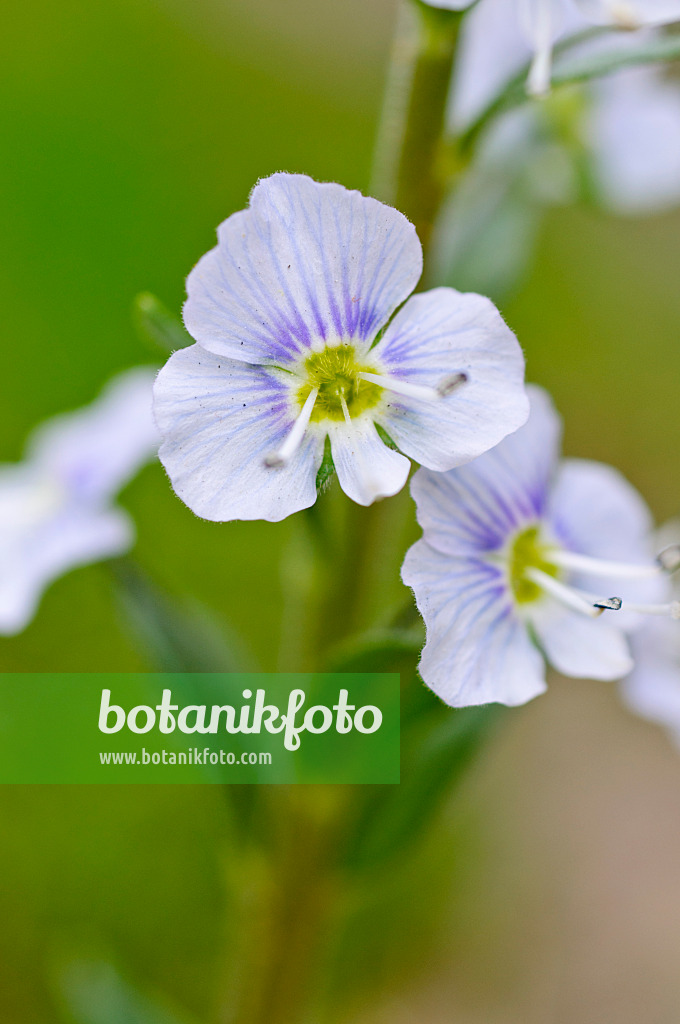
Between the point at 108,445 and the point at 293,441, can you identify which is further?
the point at 108,445

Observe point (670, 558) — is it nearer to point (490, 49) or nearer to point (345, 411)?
point (345, 411)

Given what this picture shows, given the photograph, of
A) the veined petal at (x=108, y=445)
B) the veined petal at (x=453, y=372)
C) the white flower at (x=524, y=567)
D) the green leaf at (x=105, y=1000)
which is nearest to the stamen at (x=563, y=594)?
the white flower at (x=524, y=567)

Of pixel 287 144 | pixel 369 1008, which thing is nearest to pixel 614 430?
pixel 287 144

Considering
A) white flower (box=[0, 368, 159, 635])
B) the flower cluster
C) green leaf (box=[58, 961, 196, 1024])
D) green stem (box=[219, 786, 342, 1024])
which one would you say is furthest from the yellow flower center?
green leaf (box=[58, 961, 196, 1024])

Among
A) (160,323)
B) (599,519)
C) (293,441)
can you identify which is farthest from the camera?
(599,519)

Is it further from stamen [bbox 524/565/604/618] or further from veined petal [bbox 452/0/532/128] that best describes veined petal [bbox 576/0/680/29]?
stamen [bbox 524/565/604/618]

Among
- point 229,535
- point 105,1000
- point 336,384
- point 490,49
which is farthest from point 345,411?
point 229,535
